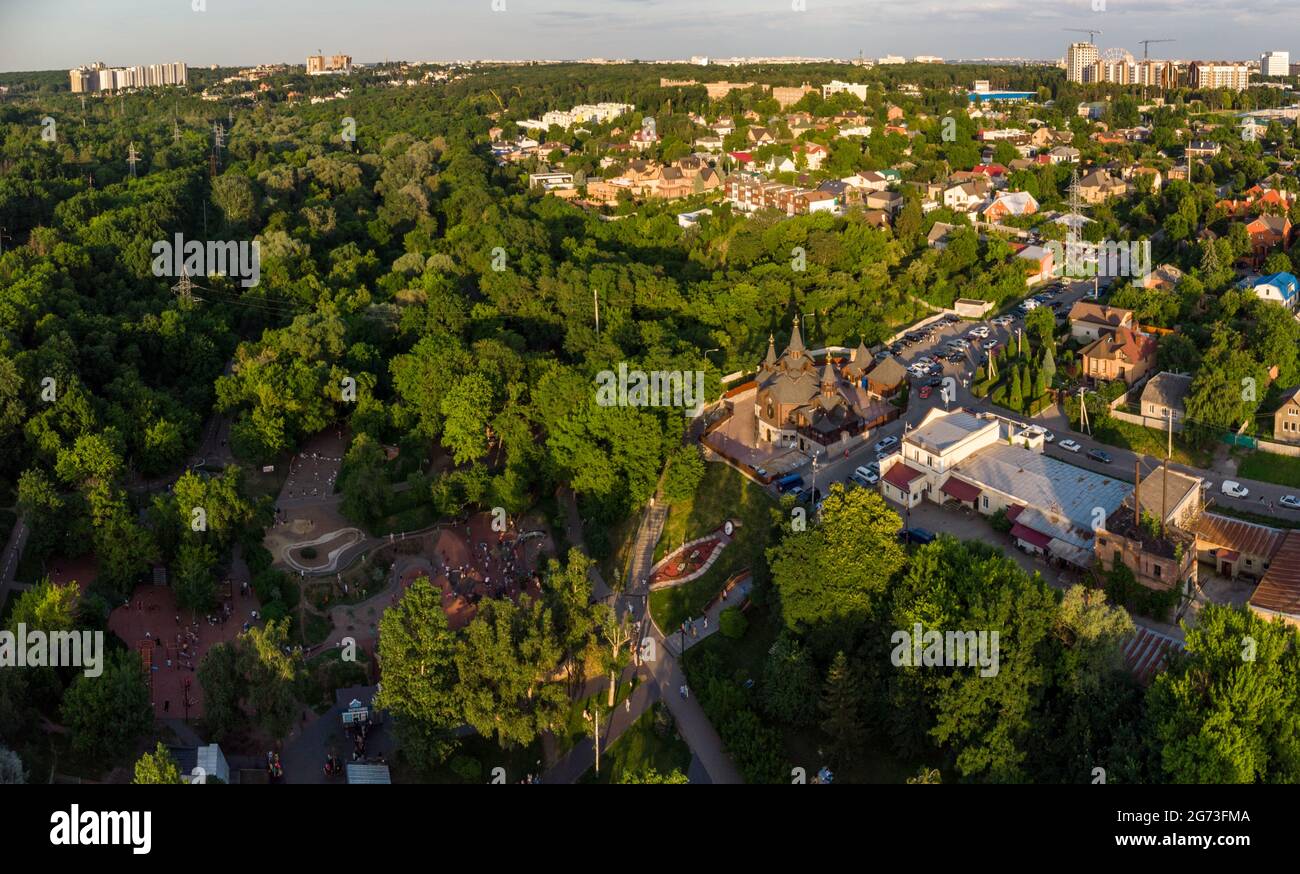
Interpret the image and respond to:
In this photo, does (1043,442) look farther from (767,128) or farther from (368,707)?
(767,128)

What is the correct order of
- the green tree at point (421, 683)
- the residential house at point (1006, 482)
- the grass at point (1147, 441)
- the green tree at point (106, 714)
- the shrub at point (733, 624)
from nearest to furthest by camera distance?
the green tree at point (106, 714)
the green tree at point (421, 683)
the shrub at point (733, 624)
the residential house at point (1006, 482)
the grass at point (1147, 441)

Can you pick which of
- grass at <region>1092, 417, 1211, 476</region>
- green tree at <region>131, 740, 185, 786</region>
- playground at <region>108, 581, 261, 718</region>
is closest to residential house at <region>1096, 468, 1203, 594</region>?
grass at <region>1092, 417, 1211, 476</region>

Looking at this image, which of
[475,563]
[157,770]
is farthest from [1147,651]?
[157,770]

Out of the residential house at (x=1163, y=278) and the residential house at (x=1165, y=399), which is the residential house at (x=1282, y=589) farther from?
the residential house at (x=1163, y=278)

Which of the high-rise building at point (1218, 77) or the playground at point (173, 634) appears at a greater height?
the high-rise building at point (1218, 77)

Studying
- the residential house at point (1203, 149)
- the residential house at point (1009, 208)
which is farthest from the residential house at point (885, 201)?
the residential house at point (1203, 149)

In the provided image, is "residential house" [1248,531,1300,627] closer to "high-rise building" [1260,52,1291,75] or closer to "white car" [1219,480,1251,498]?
"white car" [1219,480,1251,498]
